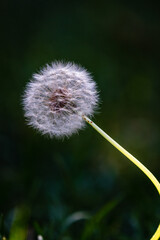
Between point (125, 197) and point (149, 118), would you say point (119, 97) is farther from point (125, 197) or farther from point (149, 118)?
point (125, 197)

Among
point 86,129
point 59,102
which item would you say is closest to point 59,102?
point 59,102

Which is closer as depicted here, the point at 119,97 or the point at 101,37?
the point at 119,97

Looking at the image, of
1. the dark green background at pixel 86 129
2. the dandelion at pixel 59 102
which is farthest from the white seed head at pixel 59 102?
the dark green background at pixel 86 129

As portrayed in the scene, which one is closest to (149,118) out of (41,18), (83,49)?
(83,49)

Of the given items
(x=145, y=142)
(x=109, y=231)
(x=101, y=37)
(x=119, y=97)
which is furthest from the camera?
(x=101, y=37)

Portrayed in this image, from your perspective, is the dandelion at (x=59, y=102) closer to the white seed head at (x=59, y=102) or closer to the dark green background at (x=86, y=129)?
the white seed head at (x=59, y=102)

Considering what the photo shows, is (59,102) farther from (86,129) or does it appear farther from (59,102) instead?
(86,129)
